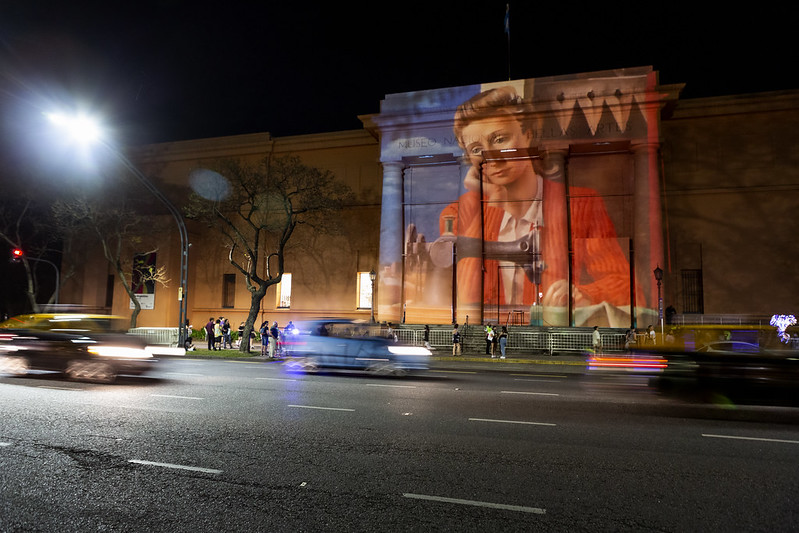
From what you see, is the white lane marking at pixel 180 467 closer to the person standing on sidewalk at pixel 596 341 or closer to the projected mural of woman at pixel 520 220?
the person standing on sidewalk at pixel 596 341

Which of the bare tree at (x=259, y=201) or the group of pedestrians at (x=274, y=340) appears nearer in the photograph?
the group of pedestrians at (x=274, y=340)

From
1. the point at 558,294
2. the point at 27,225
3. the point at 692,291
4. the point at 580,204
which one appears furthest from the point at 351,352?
the point at 27,225

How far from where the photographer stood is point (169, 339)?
1077 inches

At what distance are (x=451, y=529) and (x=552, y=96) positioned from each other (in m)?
31.0

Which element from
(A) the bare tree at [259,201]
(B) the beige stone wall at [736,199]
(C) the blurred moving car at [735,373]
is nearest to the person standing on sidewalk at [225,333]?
(A) the bare tree at [259,201]

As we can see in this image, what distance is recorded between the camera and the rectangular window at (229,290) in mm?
38750

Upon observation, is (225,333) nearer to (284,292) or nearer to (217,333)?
(217,333)

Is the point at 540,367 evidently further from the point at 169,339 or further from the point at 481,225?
the point at 169,339

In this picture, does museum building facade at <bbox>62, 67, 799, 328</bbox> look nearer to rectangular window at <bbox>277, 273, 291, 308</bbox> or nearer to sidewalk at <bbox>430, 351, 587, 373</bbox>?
rectangular window at <bbox>277, 273, 291, 308</bbox>

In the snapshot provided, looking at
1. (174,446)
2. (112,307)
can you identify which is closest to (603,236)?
(174,446)

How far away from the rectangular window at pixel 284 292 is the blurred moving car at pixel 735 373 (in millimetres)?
30304

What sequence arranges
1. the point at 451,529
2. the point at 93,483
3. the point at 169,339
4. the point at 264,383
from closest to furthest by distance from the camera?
the point at 451,529 → the point at 93,483 → the point at 264,383 → the point at 169,339

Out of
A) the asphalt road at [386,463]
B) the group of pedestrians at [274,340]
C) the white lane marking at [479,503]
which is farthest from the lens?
the group of pedestrians at [274,340]

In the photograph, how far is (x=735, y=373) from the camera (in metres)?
10.3
